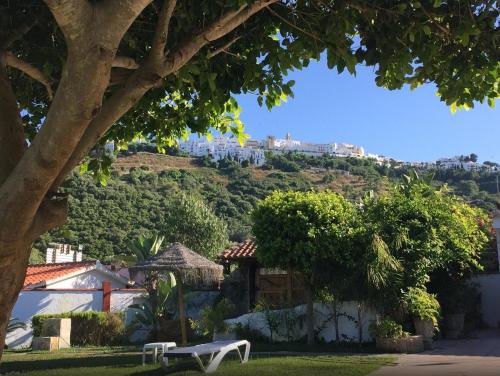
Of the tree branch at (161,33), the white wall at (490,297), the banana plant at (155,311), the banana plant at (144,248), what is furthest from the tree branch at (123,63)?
the banana plant at (144,248)

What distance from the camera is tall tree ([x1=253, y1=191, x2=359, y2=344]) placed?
1545 centimetres

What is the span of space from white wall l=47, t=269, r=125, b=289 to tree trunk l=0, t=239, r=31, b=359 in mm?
21505

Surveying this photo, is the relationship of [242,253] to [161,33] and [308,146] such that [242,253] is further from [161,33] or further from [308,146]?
[308,146]

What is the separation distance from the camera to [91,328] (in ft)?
65.8

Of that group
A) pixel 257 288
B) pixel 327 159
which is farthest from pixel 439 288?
pixel 327 159

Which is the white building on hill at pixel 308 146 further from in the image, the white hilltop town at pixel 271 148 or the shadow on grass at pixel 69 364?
the shadow on grass at pixel 69 364

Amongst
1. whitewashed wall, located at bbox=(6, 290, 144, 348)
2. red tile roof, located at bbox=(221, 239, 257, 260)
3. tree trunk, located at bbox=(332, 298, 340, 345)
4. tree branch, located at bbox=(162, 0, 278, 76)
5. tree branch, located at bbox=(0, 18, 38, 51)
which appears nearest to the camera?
tree branch, located at bbox=(162, 0, 278, 76)

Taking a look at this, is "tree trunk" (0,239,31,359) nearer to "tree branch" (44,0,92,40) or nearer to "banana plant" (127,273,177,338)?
"tree branch" (44,0,92,40)

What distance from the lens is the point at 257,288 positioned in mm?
22953

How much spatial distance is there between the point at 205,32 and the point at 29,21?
7.28 ft

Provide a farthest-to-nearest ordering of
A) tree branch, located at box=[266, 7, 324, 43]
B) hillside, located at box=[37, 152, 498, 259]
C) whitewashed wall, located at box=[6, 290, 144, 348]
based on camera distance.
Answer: hillside, located at box=[37, 152, 498, 259], whitewashed wall, located at box=[6, 290, 144, 348], tree branch, located at box=[266, 7, 324, 43]

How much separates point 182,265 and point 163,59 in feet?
35.6

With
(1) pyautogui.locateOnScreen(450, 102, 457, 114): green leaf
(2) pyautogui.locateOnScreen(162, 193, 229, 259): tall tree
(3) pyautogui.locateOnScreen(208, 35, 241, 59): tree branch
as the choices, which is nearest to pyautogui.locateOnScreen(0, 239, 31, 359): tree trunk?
(3) pyautogui.locateOnScreen(208, 35, 241, 59): tree branch

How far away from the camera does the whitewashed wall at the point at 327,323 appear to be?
16.0m
